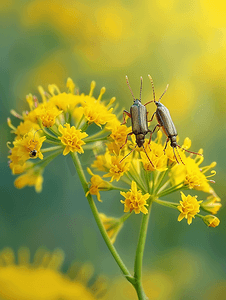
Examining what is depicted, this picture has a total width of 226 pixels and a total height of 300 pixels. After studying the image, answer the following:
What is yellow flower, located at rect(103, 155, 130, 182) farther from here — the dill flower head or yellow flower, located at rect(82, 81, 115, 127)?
the dill flower head

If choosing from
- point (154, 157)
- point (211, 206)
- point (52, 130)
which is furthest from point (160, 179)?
point (52, 130)

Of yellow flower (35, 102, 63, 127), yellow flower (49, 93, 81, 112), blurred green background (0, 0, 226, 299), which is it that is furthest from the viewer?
blurred green background (0, 0, 226, 299)

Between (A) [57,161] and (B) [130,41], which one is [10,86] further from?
(B) [130,41]

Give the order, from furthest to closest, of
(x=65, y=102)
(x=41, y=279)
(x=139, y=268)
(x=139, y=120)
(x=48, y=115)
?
(x=41, y=279) → (x=65, y=102) → (x=48, y=115) → (x=139, y=120) → (x=139, y=268)

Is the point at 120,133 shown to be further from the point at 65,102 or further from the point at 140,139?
the point at 65,102

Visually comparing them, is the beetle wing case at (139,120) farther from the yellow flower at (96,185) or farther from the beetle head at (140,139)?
the yellow flower at (96,185)

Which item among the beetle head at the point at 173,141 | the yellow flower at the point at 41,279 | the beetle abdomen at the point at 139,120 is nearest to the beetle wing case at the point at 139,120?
the beetle abdomen at the point at 139,120

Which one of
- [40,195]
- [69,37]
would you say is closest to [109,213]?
[40,195]

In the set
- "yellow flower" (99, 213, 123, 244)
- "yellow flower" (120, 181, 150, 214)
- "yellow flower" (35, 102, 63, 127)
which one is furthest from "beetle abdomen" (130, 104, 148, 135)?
"yellow flower" (99, 213, 123, 244)
